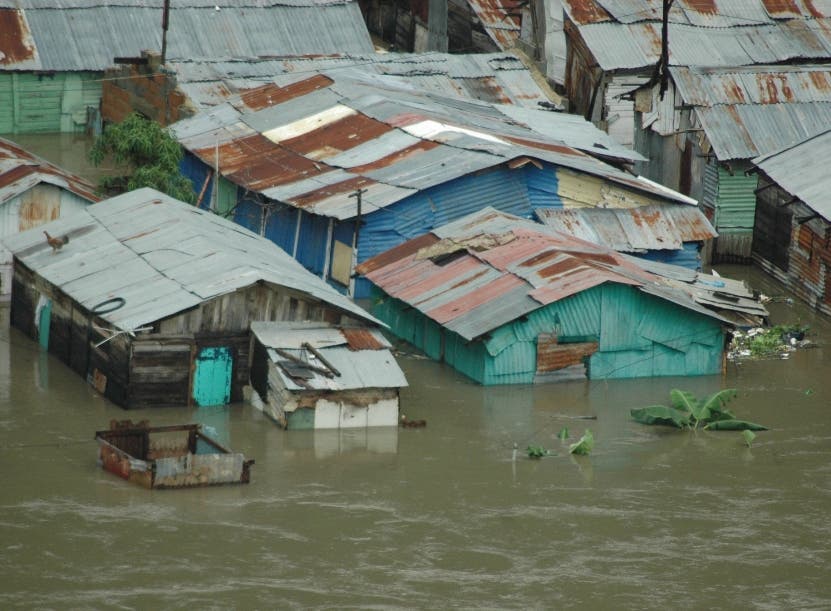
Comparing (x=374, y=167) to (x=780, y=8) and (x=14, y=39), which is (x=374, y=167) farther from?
(x=780, y=8)

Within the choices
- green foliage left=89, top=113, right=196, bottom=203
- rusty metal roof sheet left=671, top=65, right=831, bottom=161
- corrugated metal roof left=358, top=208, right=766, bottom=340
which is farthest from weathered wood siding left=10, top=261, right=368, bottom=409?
rusty metal roof sheet left=671, top=65, right=831, bottom=161

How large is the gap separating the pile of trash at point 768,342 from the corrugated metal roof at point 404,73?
40.7 feet

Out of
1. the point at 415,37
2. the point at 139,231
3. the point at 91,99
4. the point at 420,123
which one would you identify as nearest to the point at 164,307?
the point at 139,231

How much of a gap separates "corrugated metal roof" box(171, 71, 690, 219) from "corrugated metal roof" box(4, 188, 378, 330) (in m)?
3.02

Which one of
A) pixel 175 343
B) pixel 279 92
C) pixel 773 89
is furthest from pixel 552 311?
pixel 279 92

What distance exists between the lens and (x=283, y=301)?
27859mm

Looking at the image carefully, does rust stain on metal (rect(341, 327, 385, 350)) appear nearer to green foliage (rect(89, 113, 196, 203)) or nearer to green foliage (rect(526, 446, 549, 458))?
green foliage (rect(526, 446, 549, 458))

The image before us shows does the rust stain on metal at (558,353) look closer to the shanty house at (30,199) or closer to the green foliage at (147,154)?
the green foliage at (147,154)

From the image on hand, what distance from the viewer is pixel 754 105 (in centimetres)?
4025

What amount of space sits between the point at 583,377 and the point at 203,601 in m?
11.4

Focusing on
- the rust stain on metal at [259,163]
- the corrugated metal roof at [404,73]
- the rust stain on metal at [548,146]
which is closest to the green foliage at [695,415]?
the rust stain on metal at [548,146]

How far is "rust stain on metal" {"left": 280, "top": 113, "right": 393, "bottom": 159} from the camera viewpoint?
36875 mm

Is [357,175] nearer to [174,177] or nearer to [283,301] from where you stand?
[174,177]

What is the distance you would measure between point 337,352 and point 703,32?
73.8 feet
